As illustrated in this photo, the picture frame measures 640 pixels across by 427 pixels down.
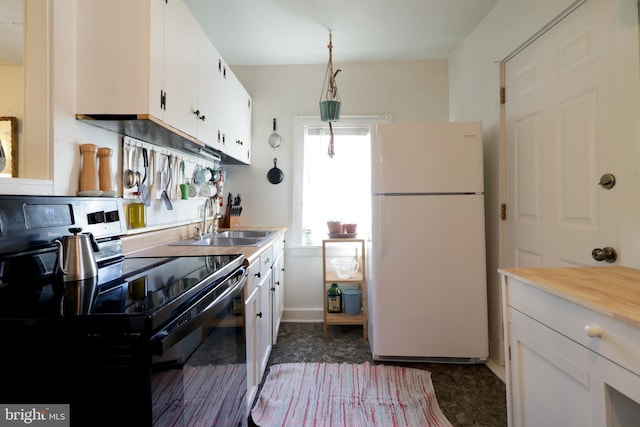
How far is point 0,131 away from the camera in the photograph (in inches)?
43.1

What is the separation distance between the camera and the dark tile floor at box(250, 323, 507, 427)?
164cm

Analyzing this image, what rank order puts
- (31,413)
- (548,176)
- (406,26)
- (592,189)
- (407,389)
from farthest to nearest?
1. (406,26)
2. (407,389)
3. (548,176)
4. (592,189)
5. (31,413)

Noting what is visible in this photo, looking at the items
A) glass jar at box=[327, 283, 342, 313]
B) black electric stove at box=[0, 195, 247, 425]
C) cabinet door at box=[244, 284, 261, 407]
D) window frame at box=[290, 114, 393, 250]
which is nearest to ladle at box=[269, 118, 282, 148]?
window frame at box=[290, 114, 393, 250]

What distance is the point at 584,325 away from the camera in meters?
0.83

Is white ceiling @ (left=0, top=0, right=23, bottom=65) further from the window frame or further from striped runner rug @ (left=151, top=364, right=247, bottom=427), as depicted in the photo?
the window frame

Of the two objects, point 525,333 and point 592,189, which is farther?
point 592,189

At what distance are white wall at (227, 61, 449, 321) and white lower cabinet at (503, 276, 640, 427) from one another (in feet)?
6.36

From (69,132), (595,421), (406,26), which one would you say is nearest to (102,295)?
(69,132)

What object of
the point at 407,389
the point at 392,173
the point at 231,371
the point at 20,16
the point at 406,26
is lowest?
the point at 407,389

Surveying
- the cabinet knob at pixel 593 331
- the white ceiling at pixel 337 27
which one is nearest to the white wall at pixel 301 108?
the white ceiling at pixel 337 27

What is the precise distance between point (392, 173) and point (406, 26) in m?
1.22

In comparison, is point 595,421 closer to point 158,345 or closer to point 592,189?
point 592,189

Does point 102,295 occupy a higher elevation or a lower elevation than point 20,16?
lower

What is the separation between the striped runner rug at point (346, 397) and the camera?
1576 mm
